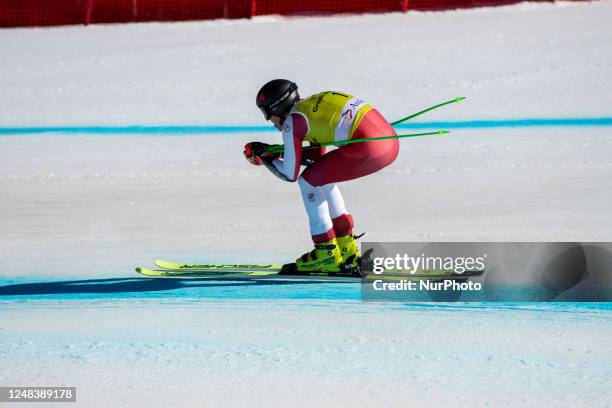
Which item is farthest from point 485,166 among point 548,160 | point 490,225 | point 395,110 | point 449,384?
point 449,384

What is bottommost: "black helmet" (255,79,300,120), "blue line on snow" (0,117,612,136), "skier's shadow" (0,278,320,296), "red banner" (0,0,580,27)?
"skier's shadow" (0,278,320,296)

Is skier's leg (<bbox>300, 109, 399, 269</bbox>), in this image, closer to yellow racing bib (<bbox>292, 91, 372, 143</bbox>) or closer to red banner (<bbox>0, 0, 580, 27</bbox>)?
yellow racing bib (<bbox>292, 91, 372, 143</bbox>)

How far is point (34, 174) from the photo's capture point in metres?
10.8

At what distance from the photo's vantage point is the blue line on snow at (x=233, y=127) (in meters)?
12.7

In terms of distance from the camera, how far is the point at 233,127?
1336 centimetres

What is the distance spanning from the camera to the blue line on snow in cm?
1268

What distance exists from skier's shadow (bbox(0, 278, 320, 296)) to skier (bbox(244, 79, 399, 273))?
289mm

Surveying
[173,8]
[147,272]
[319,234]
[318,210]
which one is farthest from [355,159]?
[173,8]

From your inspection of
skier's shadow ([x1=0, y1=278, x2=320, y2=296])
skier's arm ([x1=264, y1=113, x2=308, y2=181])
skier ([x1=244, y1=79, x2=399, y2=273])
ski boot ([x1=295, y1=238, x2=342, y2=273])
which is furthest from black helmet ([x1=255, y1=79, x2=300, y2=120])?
skier's shadow ([x1=0, y1=278, x2=320, y2=296])

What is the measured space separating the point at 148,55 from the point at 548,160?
9.13m

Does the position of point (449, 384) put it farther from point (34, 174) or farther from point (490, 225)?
point (34, 174)

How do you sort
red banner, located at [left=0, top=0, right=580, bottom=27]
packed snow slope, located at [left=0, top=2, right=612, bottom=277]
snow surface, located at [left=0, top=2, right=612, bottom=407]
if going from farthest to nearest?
red banner, located at [left=0, top=0, right=580, bottom=27] < packed snow slope, located at [left=0, top=2, right=612, bottom=277] < snow surface, located at [left=0, top=2, right=612, bottom=407]

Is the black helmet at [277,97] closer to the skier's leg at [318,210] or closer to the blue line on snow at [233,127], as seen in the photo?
the skier's leg at [318,210]

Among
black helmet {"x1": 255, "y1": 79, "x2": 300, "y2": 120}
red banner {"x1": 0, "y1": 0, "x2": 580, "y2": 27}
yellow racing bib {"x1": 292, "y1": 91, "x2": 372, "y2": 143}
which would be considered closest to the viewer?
yellow racing bib {"x1": 292, "y1": 91, "x2": 372, "y2": 143}
